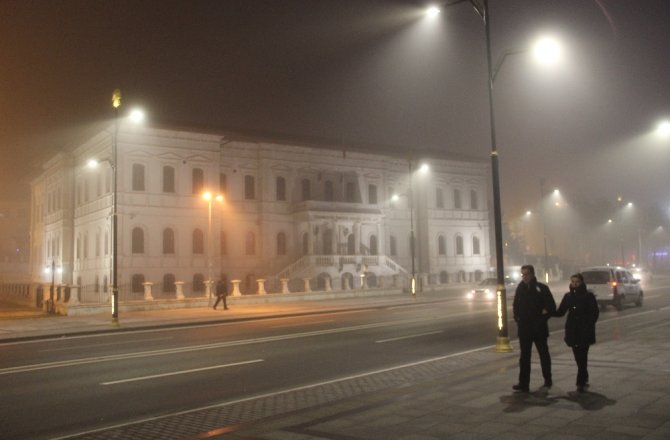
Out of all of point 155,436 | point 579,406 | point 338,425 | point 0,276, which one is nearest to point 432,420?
point 338,425

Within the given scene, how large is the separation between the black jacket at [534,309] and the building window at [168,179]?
145 feet

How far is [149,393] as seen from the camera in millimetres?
10688

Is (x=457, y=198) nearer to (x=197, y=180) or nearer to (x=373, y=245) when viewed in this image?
(x=373, y=245)

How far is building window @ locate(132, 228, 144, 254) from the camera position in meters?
48.9

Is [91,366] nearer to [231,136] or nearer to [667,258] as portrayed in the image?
[231,136]

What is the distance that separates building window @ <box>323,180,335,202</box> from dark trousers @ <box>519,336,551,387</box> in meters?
50.8

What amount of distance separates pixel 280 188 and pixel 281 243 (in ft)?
16.6

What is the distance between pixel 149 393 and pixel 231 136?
48105 mm

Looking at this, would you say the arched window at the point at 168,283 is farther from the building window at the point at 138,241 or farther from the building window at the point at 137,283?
the building window at the point at 138,241

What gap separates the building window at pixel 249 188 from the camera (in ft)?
184

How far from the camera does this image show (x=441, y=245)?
229 ft

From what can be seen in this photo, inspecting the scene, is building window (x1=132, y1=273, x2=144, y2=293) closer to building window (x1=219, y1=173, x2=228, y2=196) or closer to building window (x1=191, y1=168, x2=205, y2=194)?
building window (x1=191, y1=168, x2=205, y2=194)

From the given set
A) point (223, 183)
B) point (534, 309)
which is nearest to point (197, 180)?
point (223, 183)

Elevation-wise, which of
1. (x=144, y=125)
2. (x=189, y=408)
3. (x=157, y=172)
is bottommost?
(x=189, y=408)
